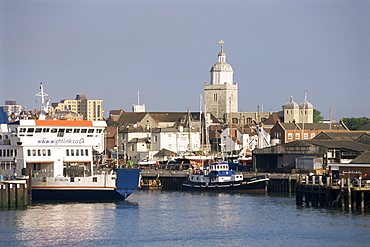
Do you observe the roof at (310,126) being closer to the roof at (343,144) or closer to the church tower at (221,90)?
the roof at (343,144)

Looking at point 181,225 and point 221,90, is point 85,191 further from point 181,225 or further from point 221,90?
point 221,90

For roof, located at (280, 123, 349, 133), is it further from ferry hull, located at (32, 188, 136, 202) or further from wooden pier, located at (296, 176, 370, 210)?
ferry hull, located at (32, 188, 136, 202)

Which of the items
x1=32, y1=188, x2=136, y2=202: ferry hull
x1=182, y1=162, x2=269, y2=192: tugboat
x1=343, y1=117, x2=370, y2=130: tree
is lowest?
x1=32, y1=188, x2=136, y2=202: ferry hull

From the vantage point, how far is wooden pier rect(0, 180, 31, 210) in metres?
63.1

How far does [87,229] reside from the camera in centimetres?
5475

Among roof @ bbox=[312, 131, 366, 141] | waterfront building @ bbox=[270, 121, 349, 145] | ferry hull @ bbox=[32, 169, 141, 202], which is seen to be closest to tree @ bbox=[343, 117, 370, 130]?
waterfront building @ bbox=[270, 121, 349, 145]

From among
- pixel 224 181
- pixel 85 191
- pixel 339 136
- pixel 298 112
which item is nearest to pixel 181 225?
pixel 85 191

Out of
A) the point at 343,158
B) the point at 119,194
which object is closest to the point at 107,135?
the point at 343,158

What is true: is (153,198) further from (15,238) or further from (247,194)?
(15,238)

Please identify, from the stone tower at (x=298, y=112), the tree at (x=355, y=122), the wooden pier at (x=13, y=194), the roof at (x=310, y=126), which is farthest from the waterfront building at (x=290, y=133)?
the wooden pier at (x=13, y=194)

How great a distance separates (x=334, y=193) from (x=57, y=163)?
22487mm

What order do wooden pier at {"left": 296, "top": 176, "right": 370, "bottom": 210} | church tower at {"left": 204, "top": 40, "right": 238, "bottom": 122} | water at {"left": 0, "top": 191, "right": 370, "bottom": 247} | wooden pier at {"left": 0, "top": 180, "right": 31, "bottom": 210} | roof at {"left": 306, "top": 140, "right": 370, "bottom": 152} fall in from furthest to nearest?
church tower at {"left": 204, "top": 40, "right": 238, "bottom": 122}, roof at {"left": 306, "top": 140, "right": 370, "bottom": 152}, wooden pier at {"left": 0, "top": 180, "right": 31, "bottom": 210}, wooden pier at {"left": 296, "top": 176, "right": 370, "bottom": 210}, water at {"left": 0, "top": 191, "right": 370, "bottom": 247}

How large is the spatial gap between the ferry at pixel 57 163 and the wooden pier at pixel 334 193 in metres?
13.6

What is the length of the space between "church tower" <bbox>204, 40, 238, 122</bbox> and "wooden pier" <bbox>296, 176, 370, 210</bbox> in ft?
407
